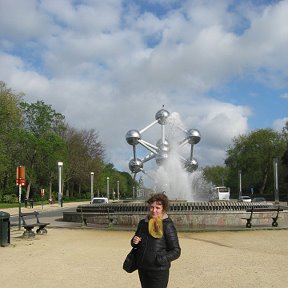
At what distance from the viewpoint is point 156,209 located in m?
5.38

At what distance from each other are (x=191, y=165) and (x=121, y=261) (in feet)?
92.4

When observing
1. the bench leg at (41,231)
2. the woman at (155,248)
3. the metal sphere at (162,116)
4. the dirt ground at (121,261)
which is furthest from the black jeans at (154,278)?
the metal sphere at (162,116)

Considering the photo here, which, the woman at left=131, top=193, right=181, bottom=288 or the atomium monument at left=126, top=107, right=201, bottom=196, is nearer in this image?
the woman at left=131, top=193, right=181, bottom=288

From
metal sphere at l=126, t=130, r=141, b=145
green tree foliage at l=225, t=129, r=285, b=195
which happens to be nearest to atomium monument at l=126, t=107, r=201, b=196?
metal sphere at l=126, t=130, r=141, b=145

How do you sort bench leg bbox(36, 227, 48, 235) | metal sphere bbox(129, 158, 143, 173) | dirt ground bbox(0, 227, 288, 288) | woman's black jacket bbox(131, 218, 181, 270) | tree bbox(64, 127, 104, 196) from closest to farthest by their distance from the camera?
1. woman's black jacket bbox(131, 218, 181, 270)
2. dirt ground bbox(0, 227, 288, 288)
3. bench leg bbox(36, 227, 48, 235)
4. metal sphere bbox(129, 158, 143, 173)
5. tree bbox(64, 127, 104, 196)

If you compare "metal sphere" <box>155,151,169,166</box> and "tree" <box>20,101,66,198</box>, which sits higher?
"tree" <box>20,101,66,198</box>

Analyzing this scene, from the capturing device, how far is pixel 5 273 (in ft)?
33.7

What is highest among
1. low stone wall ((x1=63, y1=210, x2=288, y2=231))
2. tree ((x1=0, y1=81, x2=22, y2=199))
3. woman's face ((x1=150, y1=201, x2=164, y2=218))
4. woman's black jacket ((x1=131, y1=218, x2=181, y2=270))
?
tree ((x1=0, y1=81, x2=22, y2=199))

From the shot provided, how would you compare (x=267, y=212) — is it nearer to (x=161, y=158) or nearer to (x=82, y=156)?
(x=161, y=158)

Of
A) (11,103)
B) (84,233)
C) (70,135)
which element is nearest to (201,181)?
(84,233)

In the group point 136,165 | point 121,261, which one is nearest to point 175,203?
point 121,261

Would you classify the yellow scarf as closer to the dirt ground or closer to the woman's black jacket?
the woman's black jacket

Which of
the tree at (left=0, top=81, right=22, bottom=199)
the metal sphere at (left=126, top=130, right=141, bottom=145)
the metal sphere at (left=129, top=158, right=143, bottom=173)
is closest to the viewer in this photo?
the metal sphere at (left=126, top=130, right=141, bottom=145)

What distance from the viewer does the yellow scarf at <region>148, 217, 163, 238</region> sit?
5.22 meters
